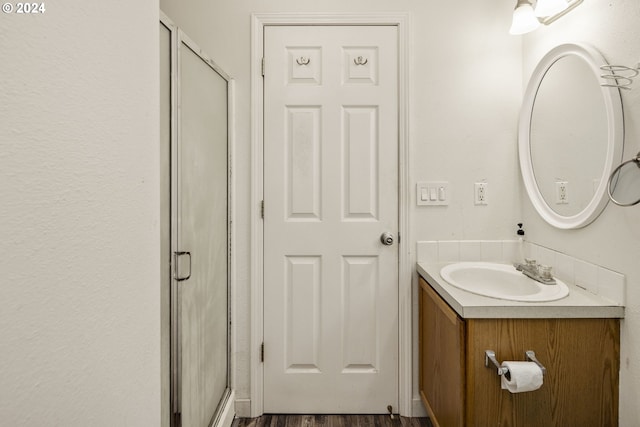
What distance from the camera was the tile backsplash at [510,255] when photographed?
1446 mm

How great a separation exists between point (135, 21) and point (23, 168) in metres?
0.41

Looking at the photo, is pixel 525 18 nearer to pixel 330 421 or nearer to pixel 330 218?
pixel 330 218

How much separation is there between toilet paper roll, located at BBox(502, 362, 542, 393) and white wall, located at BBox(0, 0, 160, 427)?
3.48 feet

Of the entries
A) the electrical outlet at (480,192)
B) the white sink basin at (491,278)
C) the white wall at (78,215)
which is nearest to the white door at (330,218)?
the white sink basin at (491,278)

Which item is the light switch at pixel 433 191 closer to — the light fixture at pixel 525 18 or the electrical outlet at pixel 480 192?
the electrical outlet at pixel 480 192

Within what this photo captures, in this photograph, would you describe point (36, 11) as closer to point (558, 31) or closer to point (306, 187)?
point (306, 187)

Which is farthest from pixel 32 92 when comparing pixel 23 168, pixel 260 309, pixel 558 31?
pixel 558 31

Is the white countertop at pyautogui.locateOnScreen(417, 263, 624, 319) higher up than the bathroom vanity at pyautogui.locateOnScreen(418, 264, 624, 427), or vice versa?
the white countertop at pyautogui.locateOnScreen(417, 263, 624, 319)

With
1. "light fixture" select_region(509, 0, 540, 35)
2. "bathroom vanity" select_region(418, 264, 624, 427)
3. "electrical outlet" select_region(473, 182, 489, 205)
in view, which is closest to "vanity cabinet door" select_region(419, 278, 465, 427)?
"bathroom vanity" select_region(418, 264, 624, 427)

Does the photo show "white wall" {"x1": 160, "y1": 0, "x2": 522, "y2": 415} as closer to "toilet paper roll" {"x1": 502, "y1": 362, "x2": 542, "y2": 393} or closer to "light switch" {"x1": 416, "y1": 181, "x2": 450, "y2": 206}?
"light switch" {"x1": 416, "y1": 181, "x2": 450, "y2": 206}

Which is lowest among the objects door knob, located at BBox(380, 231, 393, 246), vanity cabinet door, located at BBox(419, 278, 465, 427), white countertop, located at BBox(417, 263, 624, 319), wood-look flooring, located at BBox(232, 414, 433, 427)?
wood-look flooring, located at BBox(232, 414, 433, 427)

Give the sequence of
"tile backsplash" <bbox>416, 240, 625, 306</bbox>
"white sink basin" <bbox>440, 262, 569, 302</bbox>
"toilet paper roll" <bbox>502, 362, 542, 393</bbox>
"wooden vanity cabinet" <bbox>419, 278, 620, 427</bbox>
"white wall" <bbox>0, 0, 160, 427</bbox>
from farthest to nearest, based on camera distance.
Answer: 1. "white sink basin" <bbox>440, 262, 569, 302</bbox>
2. "tile backsplash" <bbox>416, 240, 625, 306</bbox>
3. "wooden vanity cabinet" <bbox>419, 278, 620, 427</bbox>
4. "toilet paper roll" <bbox>502, 362, 542, 393</bbox>
5. "white wall" <bbox>0, 0, 160, 427</bbox>

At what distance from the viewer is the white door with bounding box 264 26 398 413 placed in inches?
76.1

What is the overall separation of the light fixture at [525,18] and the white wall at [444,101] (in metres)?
0.24
